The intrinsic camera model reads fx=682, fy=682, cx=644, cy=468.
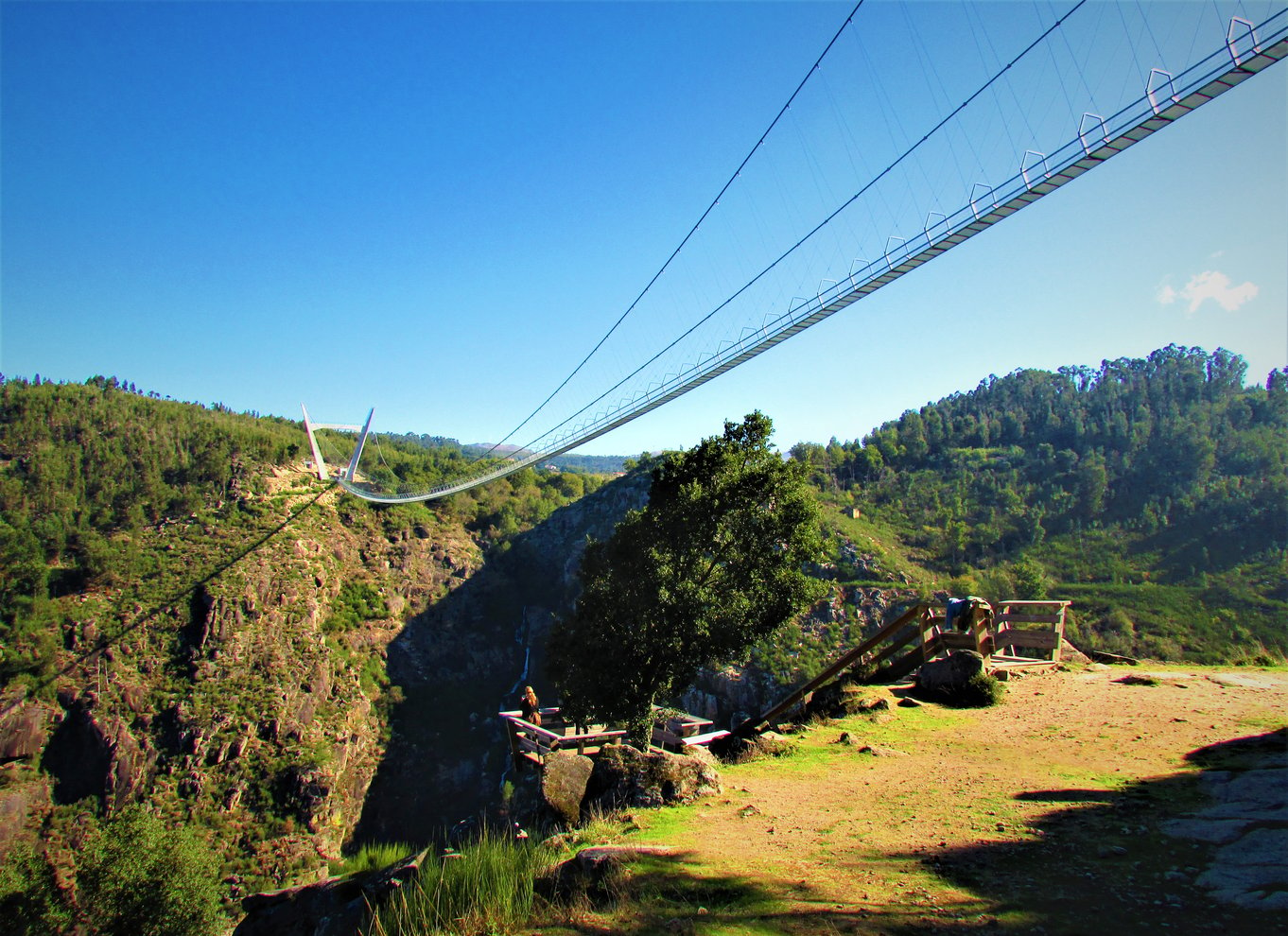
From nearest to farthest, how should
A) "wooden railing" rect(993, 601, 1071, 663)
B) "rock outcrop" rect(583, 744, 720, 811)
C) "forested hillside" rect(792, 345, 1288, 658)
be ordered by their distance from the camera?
"rock outcrop" rect(583, 744, 720, 811) < "wooden railing" rect(993, 601, 1071, 663) < "forested hillside" rect(792, 345, 1288, 658)

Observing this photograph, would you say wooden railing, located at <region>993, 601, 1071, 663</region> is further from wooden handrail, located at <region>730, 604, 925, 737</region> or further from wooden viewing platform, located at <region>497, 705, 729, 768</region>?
wooden viewing platform, located at <region>497, 705, 729, 768</region>

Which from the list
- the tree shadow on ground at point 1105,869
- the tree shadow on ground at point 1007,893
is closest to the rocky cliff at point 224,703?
the tree shadow on ground at point 1007,893

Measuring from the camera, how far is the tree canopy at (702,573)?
14.8 m

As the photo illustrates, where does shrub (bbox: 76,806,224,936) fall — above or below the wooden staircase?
below

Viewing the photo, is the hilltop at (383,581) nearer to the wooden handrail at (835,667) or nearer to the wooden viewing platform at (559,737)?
the wooden viewing platform at (559,737)

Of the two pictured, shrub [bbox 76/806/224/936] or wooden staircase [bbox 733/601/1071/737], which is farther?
shrub [bbox 76/806/224/936]

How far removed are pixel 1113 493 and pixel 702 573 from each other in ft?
249

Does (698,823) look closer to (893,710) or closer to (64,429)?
(893,710)

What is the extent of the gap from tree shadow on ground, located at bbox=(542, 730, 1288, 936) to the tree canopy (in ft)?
30.7

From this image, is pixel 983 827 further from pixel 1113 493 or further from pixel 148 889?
pixel 1113 493

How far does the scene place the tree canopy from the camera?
48.7 feet

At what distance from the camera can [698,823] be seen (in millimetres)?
6355

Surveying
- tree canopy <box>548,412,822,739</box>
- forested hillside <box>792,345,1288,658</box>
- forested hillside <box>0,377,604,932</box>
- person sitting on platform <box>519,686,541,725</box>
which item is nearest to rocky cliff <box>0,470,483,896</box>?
forested hillside <box>0,377,604,932</box>

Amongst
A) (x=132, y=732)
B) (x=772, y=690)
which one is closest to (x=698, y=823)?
(x=772, y=690)
